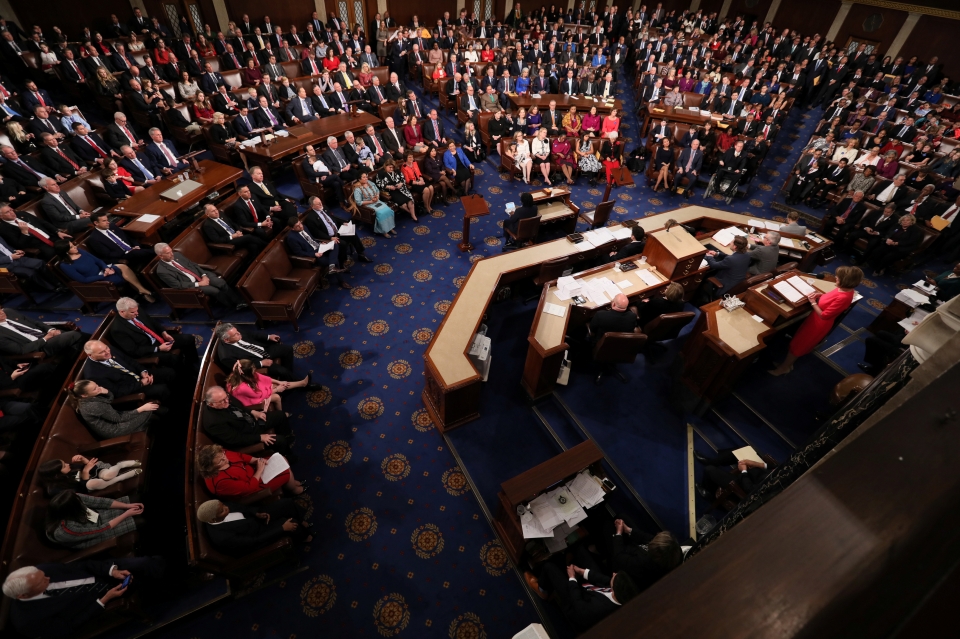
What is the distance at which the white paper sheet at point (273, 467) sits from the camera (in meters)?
3.91

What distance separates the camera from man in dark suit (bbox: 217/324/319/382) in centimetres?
450

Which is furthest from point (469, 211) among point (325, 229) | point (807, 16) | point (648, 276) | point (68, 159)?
point (807, 16)

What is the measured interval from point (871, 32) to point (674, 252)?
2142cm

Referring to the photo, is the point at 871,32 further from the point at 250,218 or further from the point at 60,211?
the point at 60,211

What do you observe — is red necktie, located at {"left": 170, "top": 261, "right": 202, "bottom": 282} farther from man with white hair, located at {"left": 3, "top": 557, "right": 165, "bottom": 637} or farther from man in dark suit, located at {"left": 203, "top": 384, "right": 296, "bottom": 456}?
man with white hair, located at {"left": 3, "top": 557, "right": 165, "bottom": 637}

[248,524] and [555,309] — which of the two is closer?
[248,524]

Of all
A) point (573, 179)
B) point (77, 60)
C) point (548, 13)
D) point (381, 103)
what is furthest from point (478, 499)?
point (548, 13)

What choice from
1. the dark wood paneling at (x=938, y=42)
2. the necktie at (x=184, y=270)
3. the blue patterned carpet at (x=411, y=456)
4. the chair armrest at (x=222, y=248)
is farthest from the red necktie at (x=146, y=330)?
the dark wood paneling at (x=938, y=42)

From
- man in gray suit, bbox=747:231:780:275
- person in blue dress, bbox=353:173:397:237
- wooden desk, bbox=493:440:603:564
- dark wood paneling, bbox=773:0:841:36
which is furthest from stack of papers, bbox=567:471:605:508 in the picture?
dark wood paneling, bbox=773:0:841:36

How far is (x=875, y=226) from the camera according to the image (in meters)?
7.80

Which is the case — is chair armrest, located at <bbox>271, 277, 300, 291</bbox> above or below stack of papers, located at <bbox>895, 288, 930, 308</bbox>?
below

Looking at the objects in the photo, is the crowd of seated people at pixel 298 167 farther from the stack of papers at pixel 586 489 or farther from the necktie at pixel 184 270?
the stack of papers at pixel 586 489

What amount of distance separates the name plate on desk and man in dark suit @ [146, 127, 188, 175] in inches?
35.2

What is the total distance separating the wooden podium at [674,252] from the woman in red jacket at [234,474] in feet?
17.2
